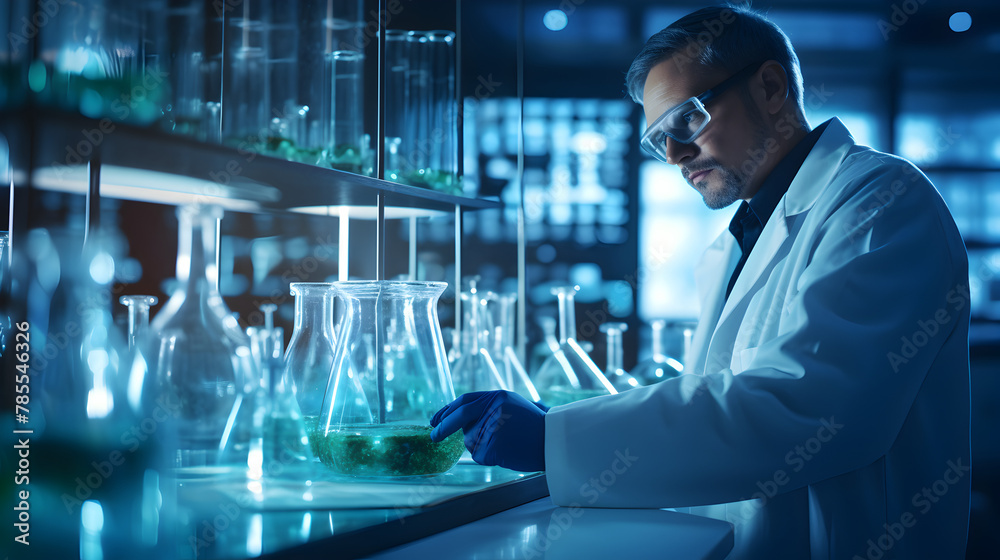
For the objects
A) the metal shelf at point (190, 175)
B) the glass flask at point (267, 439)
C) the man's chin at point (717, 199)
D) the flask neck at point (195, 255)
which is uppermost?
the man's chin at point (717, 199)

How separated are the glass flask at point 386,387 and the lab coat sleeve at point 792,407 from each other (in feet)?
0.67

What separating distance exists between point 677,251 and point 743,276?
9.48 ft

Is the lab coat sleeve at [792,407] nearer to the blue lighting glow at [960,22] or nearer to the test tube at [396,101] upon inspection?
the test tube at [396,101]

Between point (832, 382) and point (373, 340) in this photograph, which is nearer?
point (832, 382)

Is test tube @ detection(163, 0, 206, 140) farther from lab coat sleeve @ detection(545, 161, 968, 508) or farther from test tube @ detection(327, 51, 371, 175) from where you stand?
lab coat sleeve @ detection(545, 161, 968, 508)

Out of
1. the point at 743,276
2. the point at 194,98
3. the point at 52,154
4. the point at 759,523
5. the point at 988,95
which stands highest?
the point at 988,95

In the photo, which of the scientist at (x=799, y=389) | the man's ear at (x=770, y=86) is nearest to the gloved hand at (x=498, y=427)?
the scientist at (x=799, y=389)

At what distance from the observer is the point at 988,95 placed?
418 centimetres

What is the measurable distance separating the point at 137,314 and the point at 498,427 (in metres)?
0.58

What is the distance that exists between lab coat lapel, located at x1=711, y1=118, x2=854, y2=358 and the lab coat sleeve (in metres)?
0.28

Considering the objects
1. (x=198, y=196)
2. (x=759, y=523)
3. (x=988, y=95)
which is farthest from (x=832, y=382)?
(x=988, y=95)

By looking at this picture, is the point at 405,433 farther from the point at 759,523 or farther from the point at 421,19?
the point at 421,19

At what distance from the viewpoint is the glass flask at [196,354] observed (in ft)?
3.10

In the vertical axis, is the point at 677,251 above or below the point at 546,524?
above
